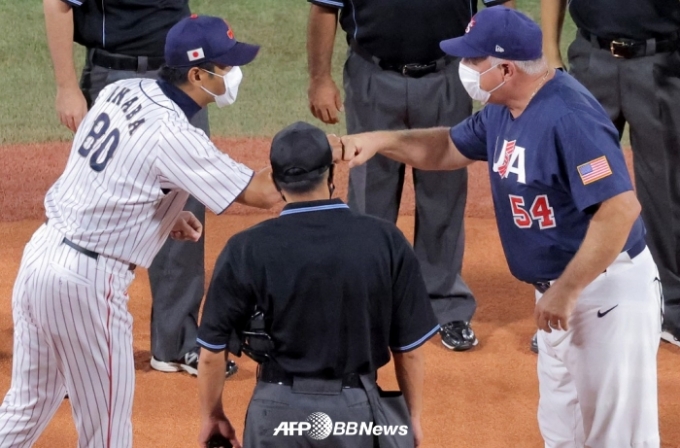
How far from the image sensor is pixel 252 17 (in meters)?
12.5

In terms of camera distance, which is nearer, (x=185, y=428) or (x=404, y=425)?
(x=404, y=425)

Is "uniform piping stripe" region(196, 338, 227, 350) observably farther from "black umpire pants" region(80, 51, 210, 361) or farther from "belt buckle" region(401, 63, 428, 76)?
"belt buckle" region(401, 63, 428, 76)

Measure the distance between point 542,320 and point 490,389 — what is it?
5.26 feet

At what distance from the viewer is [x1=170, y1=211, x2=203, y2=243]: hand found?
436 cm

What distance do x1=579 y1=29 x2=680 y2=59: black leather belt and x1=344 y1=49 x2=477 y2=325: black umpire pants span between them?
2.50 ft

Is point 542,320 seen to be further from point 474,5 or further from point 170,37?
point 474,5

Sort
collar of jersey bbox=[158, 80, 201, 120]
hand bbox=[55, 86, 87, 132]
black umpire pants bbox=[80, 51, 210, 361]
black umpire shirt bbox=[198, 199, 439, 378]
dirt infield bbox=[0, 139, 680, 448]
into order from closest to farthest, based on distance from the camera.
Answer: black umpire shirt bbox=[198, 199, 439, 378]
collar of jersey bbox=[158, 80, 201, 120]
dirt infield bbox=[0, 139, 680, 448]
hand bbox=[55, 86, 87, 132]
black umpire pants bbox=[80, 51, 210, 361]

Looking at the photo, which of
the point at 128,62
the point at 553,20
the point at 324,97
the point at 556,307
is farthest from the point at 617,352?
the point at 128,62

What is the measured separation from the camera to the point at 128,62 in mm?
5211

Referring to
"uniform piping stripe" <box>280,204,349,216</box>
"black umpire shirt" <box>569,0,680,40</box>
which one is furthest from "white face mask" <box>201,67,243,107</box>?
"black umpire shirt" <box>569,0,680,40</box>

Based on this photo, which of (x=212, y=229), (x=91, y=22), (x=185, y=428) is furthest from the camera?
(x=212, y=229)

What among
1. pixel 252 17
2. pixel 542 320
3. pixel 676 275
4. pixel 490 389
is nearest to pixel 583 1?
pixel 676 275

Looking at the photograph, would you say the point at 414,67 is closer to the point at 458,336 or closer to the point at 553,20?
the point at 553,20

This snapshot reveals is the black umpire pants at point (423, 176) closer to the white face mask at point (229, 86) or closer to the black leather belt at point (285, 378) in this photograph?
the white face mask at point (229, 86)
